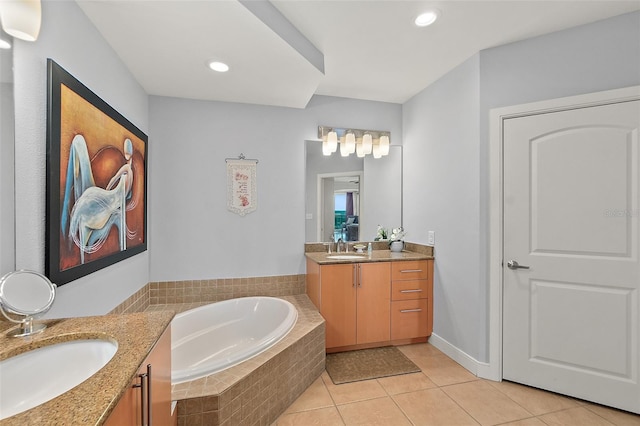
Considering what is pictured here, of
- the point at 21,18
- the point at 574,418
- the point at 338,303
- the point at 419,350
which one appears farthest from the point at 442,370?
the point at 21,18

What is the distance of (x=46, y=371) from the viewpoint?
908 millimetres

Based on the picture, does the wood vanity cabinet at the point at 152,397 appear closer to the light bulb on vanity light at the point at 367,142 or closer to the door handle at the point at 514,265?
the door handle at the point at 514,265

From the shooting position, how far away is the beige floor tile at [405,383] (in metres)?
2.11

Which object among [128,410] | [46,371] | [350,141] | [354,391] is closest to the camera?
[128,410]

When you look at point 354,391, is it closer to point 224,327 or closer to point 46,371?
point 224,327

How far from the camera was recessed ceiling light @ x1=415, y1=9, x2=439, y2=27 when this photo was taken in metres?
1.81

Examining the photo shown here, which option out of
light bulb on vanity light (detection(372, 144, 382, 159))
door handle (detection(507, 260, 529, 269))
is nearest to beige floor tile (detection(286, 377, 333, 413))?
door handle (detection(507, 260, 529, 269))

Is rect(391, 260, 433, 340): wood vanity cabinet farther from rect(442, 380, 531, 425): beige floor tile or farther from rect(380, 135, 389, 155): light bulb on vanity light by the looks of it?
rect(380, 135, 389, 155): light bulb on vanity light

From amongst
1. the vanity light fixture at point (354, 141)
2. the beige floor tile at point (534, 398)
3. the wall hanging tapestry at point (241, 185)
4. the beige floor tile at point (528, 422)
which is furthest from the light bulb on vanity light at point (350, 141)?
the beige floor tile at point (528, 422)

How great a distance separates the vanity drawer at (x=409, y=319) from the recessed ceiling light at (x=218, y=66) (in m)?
2.48

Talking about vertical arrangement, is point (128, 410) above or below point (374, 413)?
above

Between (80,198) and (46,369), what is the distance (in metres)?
0.88

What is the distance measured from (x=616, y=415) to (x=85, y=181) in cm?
347

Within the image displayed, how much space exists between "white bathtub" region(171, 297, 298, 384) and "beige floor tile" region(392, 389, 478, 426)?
956 mm
